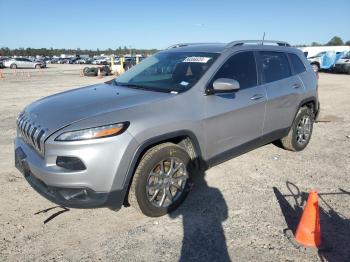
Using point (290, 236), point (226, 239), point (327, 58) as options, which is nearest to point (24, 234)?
point (226, 239)

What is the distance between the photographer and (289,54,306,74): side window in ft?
18.2

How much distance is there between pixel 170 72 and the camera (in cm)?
434

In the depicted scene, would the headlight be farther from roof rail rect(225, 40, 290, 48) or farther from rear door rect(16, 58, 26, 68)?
rear door rect(16, 58, 26, 68)

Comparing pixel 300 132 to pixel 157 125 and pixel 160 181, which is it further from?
pixel 157 125

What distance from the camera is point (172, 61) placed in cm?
459

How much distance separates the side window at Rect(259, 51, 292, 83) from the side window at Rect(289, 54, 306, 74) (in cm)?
20

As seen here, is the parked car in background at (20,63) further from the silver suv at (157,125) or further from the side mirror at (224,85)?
the side mirror at (224,85)

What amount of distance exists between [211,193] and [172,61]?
72.9 inches

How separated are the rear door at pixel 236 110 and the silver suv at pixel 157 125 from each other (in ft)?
0.04

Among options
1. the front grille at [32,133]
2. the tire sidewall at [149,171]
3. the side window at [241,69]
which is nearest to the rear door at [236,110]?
the side window at [241,69]

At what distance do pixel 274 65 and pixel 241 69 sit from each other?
92 cm

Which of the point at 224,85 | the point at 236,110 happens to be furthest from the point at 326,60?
the point at 224,85

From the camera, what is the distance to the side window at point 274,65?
15.8 ft

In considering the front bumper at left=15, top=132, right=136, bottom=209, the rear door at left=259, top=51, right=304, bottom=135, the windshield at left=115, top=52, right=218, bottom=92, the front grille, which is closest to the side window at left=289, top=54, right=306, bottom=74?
the rear door at left=259, top=51, right=304, bottom=135
